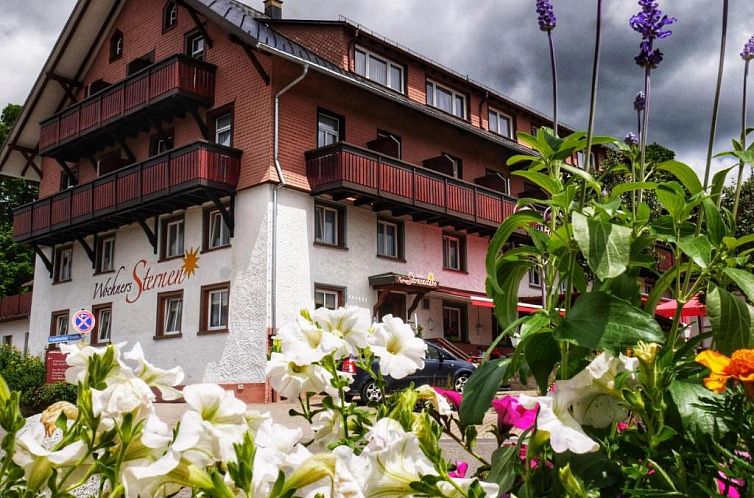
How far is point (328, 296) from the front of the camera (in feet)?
60.8

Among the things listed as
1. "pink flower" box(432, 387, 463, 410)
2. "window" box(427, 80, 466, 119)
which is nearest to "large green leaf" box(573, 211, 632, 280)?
"pink flower" box(432, 387, 463, 410)

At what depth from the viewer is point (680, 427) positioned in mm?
1221

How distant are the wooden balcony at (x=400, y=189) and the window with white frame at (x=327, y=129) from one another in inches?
41.9

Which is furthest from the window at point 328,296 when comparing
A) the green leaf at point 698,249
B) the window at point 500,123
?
the green leaf at point 698,249

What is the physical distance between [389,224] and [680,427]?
1927 cm

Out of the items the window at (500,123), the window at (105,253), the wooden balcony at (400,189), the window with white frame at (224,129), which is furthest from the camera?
the window at (500,123)

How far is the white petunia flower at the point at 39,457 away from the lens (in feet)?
2.87

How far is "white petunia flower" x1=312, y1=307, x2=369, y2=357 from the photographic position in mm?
1437

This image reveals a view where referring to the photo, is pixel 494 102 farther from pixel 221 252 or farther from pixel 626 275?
pixel 626 275

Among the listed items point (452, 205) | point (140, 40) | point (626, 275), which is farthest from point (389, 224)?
point (626, 275)

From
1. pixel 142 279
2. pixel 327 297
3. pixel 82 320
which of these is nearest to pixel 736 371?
pixel 82 320

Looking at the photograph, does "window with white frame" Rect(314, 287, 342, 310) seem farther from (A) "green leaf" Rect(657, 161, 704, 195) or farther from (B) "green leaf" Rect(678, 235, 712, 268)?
(B) "green leaf" Rect(678, 235, 712, 268)

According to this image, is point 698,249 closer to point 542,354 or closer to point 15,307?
point 542,354

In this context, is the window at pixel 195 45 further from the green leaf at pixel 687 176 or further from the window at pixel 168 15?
the green leaf at pixel 687 176
